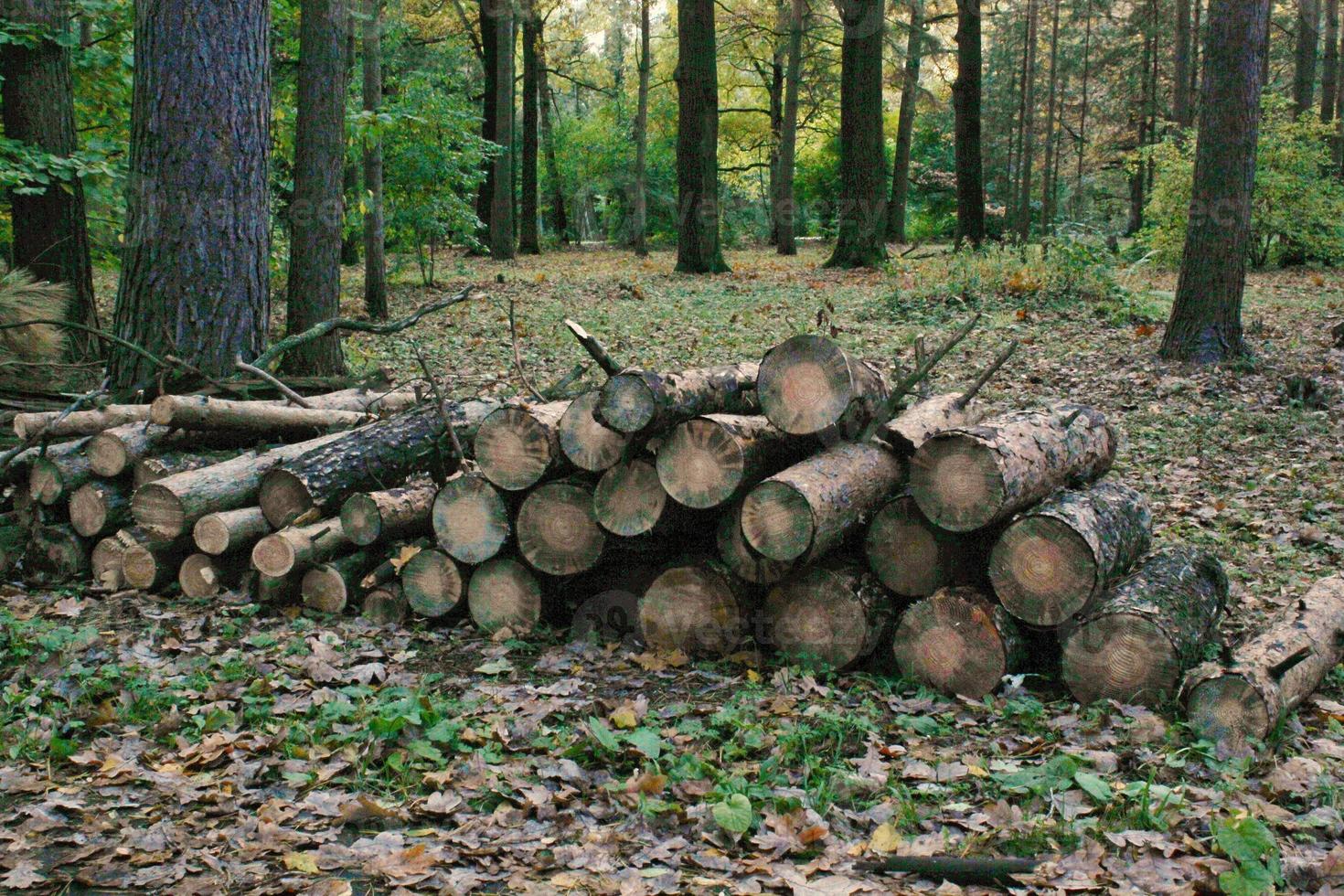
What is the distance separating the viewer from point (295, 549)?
5.56 meters

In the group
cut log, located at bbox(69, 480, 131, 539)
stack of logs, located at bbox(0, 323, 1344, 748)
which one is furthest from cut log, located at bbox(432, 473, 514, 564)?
cut log, located at bbox(69, 480, 131, 539)

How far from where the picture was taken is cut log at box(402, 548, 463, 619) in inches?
217

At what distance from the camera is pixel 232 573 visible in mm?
5898

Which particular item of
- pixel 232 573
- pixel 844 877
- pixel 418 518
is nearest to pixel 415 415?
pixel 418 518

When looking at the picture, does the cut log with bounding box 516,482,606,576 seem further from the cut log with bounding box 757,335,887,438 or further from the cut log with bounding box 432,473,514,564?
the cut log with bounding box 757,335,887,438

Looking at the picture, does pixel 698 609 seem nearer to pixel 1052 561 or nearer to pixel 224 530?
pixel 1052 561

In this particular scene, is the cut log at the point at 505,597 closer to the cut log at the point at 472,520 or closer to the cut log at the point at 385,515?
the cut log at the point at 472,520

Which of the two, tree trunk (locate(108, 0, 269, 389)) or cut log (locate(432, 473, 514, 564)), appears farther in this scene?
tree trunk (locate(108, 0, 269, 389))

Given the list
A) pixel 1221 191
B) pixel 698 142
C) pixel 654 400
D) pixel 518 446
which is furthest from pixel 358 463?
pixel 698 142

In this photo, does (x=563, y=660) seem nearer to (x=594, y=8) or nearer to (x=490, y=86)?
(x=490, y=86)

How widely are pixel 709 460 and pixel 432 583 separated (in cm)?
171

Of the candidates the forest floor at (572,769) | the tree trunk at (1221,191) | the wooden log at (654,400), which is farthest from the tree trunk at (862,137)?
the wooden log at (654,400)

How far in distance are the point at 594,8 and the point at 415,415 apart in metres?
33.4

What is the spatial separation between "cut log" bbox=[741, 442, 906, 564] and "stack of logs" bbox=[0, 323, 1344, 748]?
1cm
